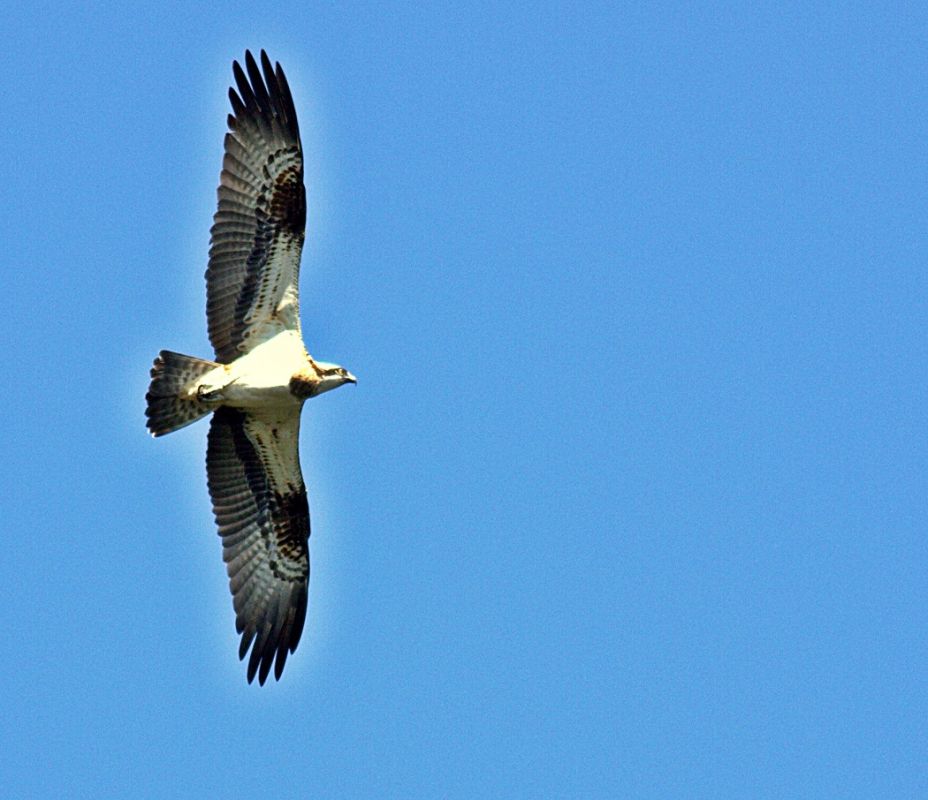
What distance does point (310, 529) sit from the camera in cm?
1953

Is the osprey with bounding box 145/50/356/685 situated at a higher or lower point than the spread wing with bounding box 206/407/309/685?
higher

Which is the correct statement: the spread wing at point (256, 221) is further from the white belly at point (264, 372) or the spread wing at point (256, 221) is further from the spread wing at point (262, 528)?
the spread wing at point (262, 528)

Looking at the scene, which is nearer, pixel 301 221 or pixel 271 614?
pixel 301 221

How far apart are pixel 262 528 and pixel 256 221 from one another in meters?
3.17

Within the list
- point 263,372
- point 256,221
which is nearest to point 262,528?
point 263,372

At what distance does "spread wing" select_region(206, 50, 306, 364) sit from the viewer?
18078 millimetres

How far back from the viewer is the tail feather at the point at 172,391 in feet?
59.5

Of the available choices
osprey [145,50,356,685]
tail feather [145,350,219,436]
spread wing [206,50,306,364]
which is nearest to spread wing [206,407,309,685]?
osprey [145,50,356,685]

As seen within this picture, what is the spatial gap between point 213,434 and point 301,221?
7.61ft

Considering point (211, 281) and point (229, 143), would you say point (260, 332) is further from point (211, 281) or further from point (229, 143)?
point (229, 143)

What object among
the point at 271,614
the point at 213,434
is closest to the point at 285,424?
the point at 213,434

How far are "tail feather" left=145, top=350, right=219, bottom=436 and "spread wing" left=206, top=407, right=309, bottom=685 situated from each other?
1.91 ft

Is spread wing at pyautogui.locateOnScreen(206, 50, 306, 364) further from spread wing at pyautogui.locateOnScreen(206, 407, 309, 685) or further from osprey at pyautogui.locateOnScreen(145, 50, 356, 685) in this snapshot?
spread wing at pyautogui.locateOnScreen(206, 407, 309, 685)

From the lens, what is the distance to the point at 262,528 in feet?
63.4
